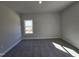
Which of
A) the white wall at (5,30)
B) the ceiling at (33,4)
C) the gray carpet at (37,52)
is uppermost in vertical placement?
the ceiling at (33,4)

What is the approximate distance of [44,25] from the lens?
28.6 ft

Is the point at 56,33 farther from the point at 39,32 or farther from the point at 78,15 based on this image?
the point at 78,15

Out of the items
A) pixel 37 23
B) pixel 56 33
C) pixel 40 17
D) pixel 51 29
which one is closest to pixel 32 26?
pixel 37 23

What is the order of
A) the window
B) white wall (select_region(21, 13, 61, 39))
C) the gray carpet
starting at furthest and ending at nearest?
the window
white wall (select_region(21, 13, 61, 39))
the gray carpet

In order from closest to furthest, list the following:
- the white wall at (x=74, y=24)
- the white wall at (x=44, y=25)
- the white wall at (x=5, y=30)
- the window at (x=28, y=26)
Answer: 1. the white wall at (x=5, y=30)
2. the white wall at (x=74, y=24)
3. the white wall at (x=44, y=25)
4. the window at (x=28, y=26)

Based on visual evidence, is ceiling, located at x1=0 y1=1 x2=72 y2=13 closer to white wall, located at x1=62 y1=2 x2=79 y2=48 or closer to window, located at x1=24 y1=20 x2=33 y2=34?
white wall, located at x1=62 y1=2 x2=79 y2=48

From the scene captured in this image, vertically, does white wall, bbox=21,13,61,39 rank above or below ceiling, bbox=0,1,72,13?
below

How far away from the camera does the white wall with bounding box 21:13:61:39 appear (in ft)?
28.1

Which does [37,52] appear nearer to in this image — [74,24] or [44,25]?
[74,24]

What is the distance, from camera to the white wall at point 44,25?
28.1 ft

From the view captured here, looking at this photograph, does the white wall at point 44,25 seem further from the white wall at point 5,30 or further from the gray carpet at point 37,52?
the gray carpet at point 37,52

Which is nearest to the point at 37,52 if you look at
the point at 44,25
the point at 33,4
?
the point at 33,4

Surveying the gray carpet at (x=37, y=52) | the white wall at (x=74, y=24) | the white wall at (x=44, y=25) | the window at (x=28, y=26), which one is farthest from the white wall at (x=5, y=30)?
the white wall at (x=74, y=24)

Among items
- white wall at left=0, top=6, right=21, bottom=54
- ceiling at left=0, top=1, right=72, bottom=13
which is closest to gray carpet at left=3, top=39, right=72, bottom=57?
white wall at left=0, top=6, right=21, bottom=54
